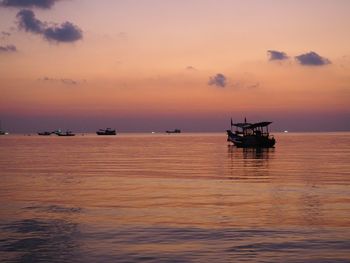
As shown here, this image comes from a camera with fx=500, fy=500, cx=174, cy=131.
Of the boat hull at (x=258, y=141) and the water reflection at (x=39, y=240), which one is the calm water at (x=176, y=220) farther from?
the boat hull at (x=258, y=141)

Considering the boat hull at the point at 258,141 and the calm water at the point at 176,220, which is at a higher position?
the boat hull at the point at 258,141

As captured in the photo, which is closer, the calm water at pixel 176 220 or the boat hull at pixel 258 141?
the calm water at pixel 176 220

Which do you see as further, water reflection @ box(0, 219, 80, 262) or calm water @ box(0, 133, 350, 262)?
calm water @ box(0, 133, 350, 262)

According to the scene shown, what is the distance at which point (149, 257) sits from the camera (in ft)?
49.2

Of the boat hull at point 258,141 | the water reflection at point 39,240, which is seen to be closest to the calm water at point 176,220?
the water reflection at point 39,240

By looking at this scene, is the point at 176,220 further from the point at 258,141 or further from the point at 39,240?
the point at 258,141

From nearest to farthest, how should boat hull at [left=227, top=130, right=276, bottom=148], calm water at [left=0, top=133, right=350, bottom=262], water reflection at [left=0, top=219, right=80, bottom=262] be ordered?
1. water reflection at [left=0, top=219, right=80, bottom=262]
2. calm water at [left=0, top=133, right=350, bottom=262]
3. boat hull at [left=227, top=130, right=276, bottom=148]

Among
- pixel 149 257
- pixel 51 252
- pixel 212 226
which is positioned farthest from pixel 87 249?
pixel 212 226

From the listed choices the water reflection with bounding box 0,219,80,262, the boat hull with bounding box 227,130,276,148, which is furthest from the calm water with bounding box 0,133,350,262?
the boat hull with bounding box 227,130,276,148

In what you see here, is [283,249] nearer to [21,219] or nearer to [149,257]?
[149,257]

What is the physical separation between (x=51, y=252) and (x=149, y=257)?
10.3ft

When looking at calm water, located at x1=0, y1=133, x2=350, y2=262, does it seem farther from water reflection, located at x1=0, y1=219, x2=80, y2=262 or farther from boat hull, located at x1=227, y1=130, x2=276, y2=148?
boat hull, located at x1=227, y1=130, x2=276, y2=148

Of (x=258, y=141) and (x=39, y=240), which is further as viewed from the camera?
(x=258, y=141)

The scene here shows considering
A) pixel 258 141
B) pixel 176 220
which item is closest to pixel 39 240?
pixel 176 220
